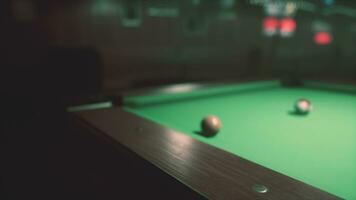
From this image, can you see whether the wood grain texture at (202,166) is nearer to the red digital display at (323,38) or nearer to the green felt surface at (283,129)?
the green felt surface at (283,129)

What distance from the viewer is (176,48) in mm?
7566

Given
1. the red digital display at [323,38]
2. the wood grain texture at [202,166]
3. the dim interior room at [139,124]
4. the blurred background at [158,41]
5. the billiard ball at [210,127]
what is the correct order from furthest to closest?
the red digital display at [323,38] < the blurred background at [158,41] < the billiard ball at [210,127] < the dim interior room at [139,124] < the wood grain texture at [202,166]

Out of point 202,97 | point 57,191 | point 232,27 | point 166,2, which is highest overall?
point 166,2

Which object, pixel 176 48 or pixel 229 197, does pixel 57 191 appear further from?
pixel 176 48

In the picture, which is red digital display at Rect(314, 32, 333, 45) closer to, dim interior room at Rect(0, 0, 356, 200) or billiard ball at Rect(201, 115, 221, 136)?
dim interior room at Rect(0, 0, 356, 200)

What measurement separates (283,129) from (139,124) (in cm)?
70

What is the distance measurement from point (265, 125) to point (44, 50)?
483cm

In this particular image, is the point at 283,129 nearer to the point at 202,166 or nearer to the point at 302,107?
the point at 302,107

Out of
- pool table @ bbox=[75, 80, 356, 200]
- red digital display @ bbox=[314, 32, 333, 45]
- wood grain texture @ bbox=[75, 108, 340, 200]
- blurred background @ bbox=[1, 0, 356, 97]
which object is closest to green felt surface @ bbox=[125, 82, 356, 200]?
pool table @ bbox=[75, 80, 356, 200]

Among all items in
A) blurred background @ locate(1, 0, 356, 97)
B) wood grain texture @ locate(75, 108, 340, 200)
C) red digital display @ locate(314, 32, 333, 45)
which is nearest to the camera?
wood grain texture @ locate(75, 108, 340, 200)

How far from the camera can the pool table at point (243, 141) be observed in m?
0.82

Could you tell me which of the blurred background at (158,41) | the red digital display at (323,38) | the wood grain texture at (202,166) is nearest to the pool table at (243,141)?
the wood grain texture at (202,166)

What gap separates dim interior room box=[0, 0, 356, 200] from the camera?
36.2 inches

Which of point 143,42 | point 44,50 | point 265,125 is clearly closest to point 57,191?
point 265,125
